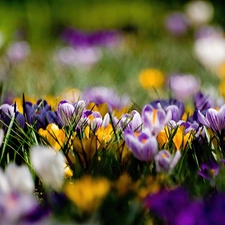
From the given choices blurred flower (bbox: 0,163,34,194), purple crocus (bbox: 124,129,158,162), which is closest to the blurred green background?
purple crocus (bbox: 124,129,158,162)

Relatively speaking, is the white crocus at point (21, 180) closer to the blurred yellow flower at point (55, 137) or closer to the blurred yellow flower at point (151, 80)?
the blurred yellow flower at point (55, 137)

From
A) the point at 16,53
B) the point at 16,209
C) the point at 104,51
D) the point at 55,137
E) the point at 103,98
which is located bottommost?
the point at 104,51

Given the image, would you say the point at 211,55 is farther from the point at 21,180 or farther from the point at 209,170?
the point at 21,180

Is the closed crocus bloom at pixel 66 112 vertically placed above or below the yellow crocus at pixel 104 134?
above

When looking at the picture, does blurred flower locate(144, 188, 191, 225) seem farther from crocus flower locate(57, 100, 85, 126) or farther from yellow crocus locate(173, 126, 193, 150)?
crocus flower locate(57, 100, 85, 126)

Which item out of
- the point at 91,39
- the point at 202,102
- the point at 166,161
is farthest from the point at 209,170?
the point at 91,39

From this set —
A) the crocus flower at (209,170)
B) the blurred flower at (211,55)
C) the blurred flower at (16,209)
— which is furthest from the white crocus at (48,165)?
the blurred flower at (211,55)

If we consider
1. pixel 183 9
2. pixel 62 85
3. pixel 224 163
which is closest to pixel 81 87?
pixel 62 85
